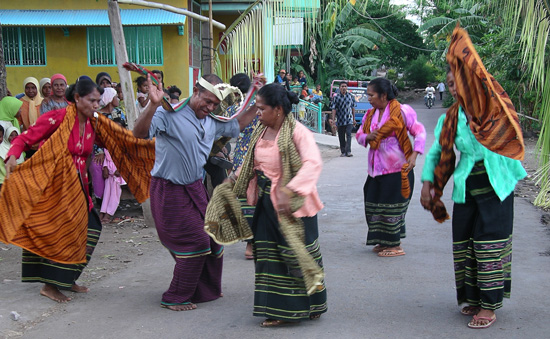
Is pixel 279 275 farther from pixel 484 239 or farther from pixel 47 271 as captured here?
pixel 47 271

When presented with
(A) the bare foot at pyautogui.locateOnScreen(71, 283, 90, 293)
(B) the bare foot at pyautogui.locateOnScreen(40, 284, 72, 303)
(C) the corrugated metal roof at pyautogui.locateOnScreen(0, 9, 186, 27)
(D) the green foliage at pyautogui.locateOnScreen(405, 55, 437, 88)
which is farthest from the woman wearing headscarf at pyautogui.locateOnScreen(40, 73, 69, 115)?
(D) the green foliage at pyautogui.locateOnScreen(405, 55, 437, 88)

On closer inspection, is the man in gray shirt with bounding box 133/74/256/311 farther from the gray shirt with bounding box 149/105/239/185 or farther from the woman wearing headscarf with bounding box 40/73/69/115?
the woman wearing headscarf with bounding box 40/73/69/115

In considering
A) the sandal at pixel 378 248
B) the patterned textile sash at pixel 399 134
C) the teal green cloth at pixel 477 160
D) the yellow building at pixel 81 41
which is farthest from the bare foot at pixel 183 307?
the yellow building at pixel 81 41

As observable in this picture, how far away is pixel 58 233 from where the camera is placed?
5348mm

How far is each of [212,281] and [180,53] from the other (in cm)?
1191

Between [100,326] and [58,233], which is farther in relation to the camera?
[58,233]

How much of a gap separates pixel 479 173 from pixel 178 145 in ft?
7.50

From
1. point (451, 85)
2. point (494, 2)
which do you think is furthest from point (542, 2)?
point (451, 85)

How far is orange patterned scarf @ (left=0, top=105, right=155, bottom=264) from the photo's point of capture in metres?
5.26

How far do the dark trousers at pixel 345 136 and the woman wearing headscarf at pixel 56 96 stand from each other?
9.83m

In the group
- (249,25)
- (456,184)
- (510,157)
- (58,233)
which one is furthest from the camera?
(249,25)

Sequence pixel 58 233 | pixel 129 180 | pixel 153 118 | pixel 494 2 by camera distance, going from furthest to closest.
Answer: pixel 494 2 < pixel 129 180 < pixel 58 233 < pixel 153 118

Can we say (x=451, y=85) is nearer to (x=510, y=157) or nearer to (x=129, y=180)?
(x=510, y=157)

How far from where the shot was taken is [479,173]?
4656mm
